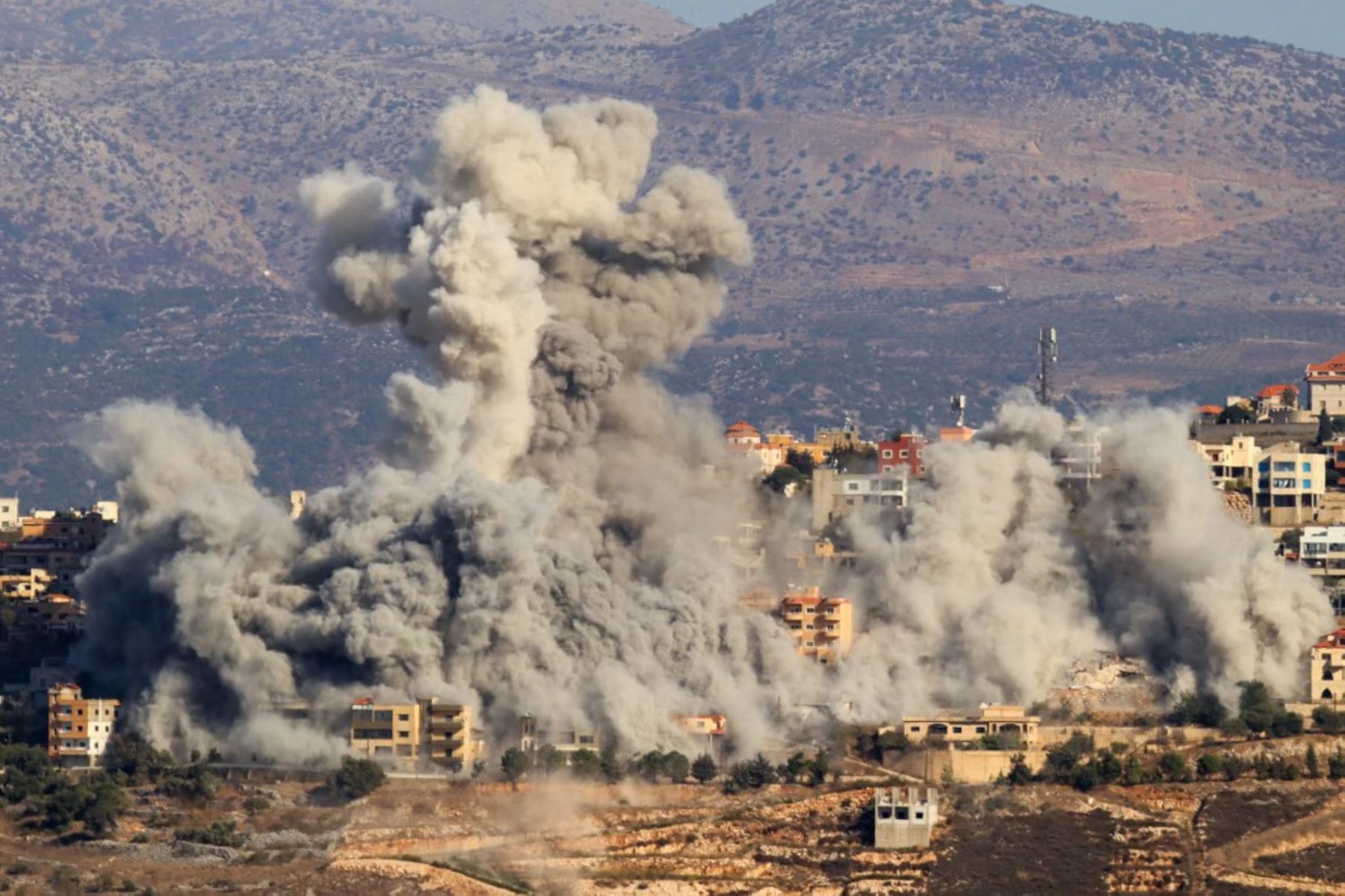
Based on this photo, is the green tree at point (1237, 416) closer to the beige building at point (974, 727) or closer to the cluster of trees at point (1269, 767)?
the beige building at point (974, 727)

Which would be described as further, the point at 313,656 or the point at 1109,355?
the point at 1109,355

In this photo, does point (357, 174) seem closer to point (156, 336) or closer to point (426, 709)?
point (426, 709)

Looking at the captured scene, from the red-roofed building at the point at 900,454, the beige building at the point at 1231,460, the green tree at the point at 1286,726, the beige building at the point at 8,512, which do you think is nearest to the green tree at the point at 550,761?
the green tree at the point at 1286,726

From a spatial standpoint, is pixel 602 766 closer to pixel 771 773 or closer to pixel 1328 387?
pixel 771 773

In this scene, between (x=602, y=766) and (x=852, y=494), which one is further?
(x=852, y=494)

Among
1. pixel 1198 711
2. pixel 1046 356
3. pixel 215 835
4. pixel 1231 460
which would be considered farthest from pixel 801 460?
pixel 215 835

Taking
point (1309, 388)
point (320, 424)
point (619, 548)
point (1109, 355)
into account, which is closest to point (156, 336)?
point (320, 424)
